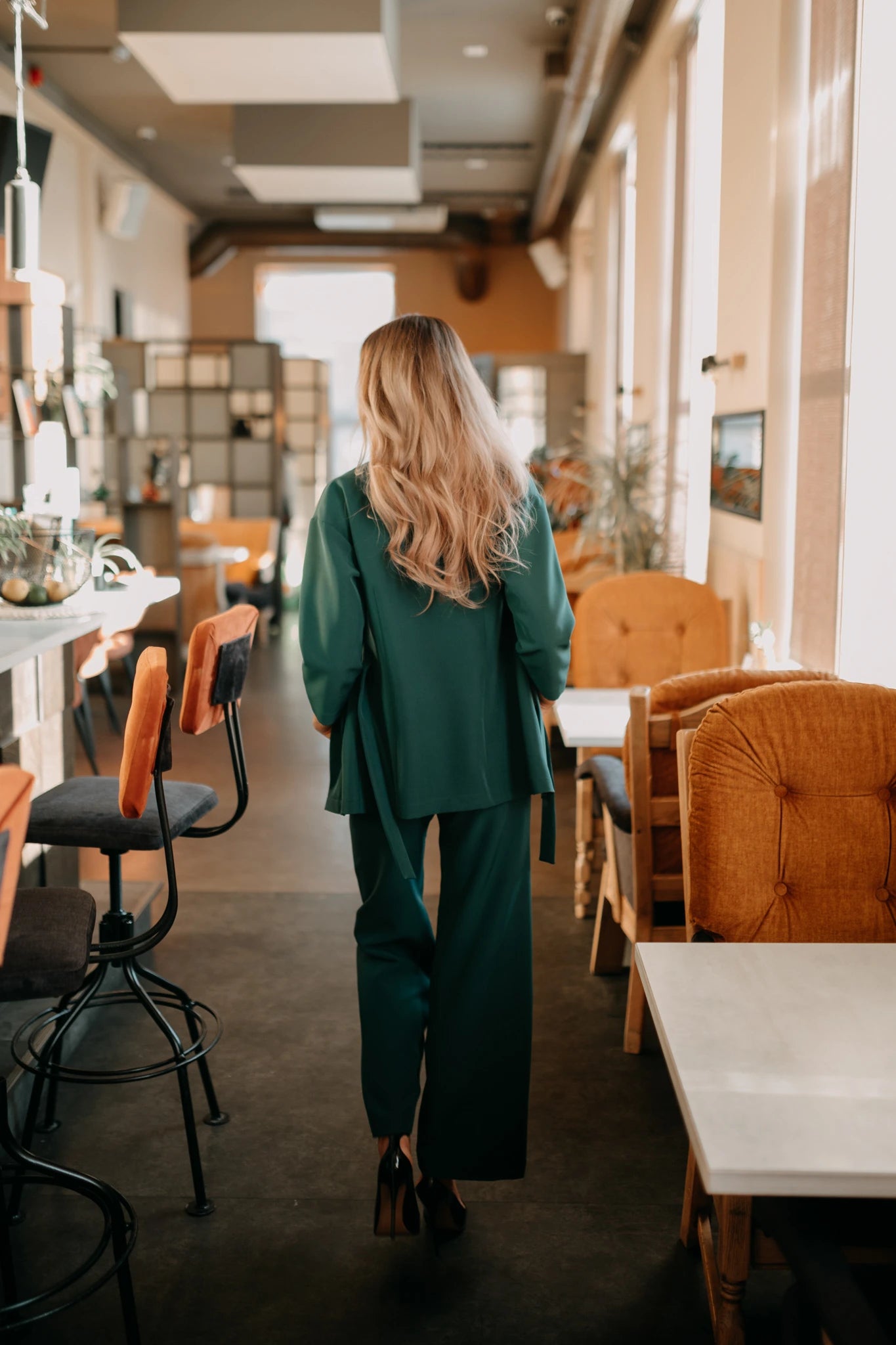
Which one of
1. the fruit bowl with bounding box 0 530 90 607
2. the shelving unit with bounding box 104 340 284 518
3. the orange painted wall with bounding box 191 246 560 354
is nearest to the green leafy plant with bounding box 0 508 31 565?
the fruit bowl with bounding box 0 530 90 607

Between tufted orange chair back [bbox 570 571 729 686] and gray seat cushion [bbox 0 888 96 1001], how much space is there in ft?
8.03

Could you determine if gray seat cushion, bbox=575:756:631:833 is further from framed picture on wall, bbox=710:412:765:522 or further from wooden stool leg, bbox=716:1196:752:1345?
framed picture on wall, bbox=710:412:765:522

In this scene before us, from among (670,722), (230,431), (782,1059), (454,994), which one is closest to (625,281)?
(230,431)

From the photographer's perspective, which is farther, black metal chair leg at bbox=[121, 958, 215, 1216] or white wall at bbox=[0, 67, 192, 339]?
white wall at bbox=[0, 67, 192, 339]

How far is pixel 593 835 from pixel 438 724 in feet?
6.49

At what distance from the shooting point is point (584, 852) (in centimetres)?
385

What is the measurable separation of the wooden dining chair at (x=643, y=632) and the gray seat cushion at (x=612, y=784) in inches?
28.3

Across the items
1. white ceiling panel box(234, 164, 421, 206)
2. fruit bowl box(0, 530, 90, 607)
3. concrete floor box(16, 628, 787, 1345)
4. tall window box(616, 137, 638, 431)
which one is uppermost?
white ceiling panel box(234, 164, 421, 206)

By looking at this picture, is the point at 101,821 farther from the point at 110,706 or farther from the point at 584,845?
the point at 110,706

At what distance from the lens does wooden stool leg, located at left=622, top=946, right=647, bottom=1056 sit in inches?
112

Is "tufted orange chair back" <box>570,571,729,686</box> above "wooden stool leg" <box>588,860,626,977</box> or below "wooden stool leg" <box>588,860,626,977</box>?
above

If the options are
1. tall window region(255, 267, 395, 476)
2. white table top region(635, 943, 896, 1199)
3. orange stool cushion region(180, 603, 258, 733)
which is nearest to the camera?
white table top region(635, 943, 896, 1199)

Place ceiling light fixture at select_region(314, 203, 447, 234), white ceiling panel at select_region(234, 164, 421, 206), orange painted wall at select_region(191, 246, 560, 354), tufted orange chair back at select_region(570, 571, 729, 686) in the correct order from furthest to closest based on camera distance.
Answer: orange painted wall at select_region(191, 246, 560, 354)
ceiling light fixture at select_region(314, 203, 447, 234)
white ceiling panel at select_region(234, 164, 421, 206)
tufted orange chair back at select_region(570, 571, 729, 686)

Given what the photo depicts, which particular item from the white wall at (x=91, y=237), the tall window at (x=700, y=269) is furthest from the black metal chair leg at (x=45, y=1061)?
the white wall at (x=91, y=237)
